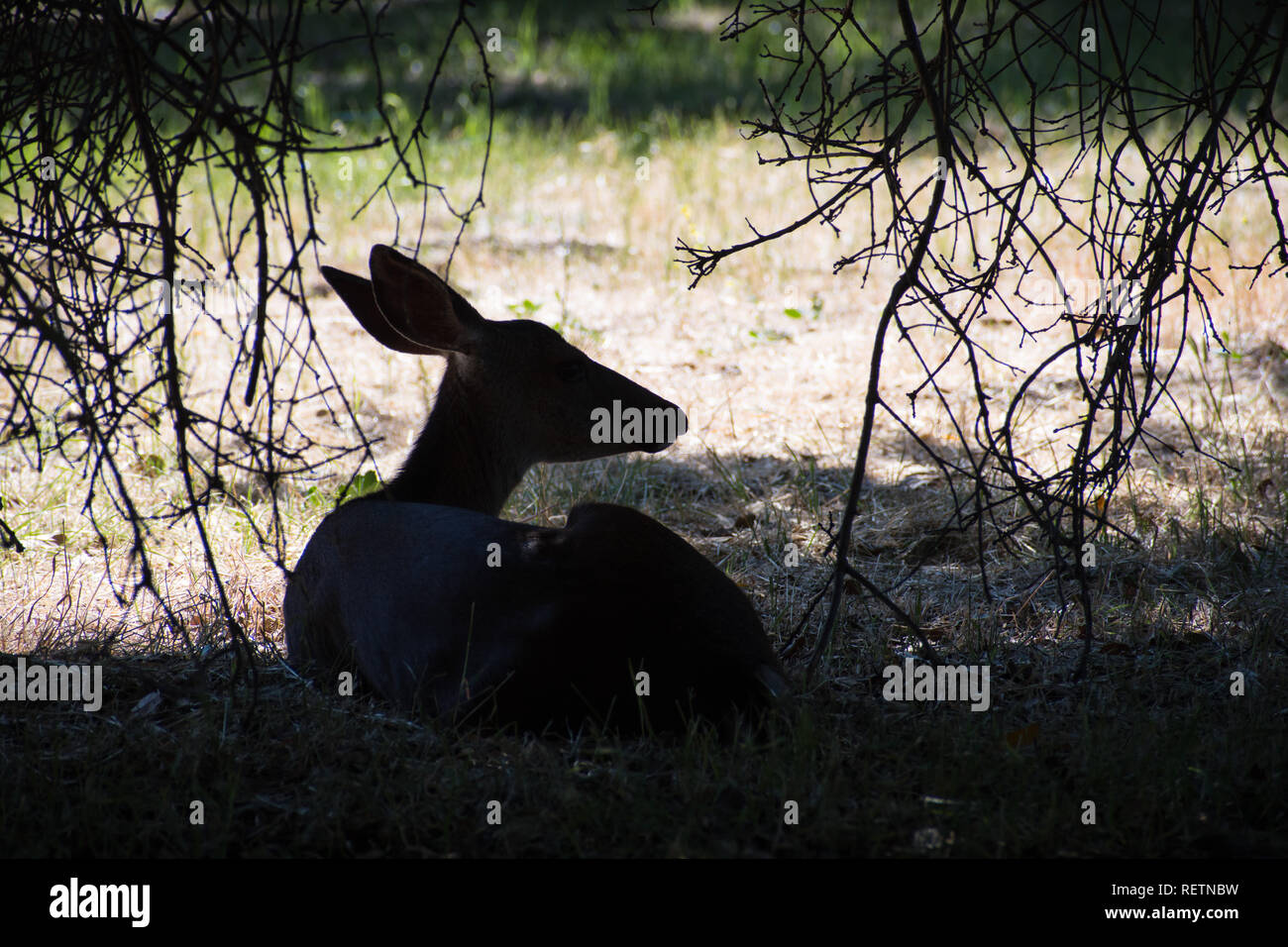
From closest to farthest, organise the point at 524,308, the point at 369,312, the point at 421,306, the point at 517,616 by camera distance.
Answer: the point at 517,616
the point at 421,306
the point at 369,312
the point at 524,308

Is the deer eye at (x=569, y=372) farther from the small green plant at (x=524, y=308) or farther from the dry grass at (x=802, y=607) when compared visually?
the small green plant at (x=524, y=308)

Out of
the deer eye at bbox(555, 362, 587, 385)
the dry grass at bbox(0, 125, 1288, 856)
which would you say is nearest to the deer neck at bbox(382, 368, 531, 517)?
the deer eye at bbox(555, 362, 587, 385)

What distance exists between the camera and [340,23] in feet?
54.9

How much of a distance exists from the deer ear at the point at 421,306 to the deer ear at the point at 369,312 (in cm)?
5

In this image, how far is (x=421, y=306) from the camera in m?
4.01

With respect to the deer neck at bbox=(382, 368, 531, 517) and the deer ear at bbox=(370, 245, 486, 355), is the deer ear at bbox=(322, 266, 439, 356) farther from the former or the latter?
the deer neck at bbox=(382, 368, 531, 517)

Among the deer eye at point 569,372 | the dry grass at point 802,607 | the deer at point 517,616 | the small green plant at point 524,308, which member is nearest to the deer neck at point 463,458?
the deer at point 517,616

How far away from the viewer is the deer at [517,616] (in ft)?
9.58

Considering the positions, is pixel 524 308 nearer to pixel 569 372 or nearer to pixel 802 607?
pixel 569 372

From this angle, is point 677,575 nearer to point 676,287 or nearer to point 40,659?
point 40,659

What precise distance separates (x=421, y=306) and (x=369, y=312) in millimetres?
257

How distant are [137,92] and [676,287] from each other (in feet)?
18.2

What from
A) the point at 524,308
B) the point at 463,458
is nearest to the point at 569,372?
the point at 463,458
